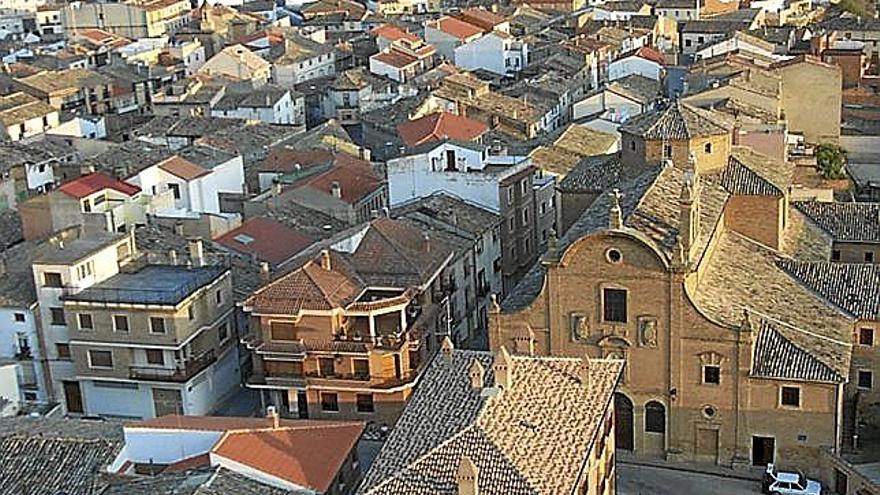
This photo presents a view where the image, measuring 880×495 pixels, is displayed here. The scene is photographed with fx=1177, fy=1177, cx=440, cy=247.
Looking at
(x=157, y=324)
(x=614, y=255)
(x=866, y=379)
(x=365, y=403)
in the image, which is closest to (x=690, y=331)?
(x=614, y=255)

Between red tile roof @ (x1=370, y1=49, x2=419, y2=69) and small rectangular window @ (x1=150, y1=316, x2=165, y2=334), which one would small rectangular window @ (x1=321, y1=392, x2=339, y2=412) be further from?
red tile roof @ (x1=370, y1=49, x2=419, y2=69)

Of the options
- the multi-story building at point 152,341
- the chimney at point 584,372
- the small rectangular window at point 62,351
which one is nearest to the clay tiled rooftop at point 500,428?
the chimney at point 584,372

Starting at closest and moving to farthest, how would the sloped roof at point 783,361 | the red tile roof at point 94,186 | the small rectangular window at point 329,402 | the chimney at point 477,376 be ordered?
the chimney at point 477,376 → the sloped roof at point 783,361 → the small rectangular window at point 329,402 → the red tile roof at point 94,186

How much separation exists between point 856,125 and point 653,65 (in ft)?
85.0

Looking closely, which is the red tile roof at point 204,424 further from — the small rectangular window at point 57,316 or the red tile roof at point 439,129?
the red tile roof at point 439,129

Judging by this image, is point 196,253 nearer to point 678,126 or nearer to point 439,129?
point 678,126

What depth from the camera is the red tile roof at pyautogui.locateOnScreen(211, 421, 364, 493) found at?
37.0 metres

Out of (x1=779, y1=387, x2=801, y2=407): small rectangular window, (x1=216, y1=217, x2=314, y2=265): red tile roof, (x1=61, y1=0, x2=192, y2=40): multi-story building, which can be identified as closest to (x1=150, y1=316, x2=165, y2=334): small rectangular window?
(x1=216, y1=217, x2=314, y2=265): red tile roof

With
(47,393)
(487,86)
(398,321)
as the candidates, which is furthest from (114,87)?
(398,321)

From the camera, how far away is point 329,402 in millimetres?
49281

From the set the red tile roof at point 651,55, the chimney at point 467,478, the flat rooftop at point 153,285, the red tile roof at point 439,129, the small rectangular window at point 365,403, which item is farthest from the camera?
the red tile roof at point 651,55

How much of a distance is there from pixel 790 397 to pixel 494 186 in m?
22.7

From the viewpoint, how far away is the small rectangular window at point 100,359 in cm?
5131

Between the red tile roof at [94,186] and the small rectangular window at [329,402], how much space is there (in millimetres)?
24011
